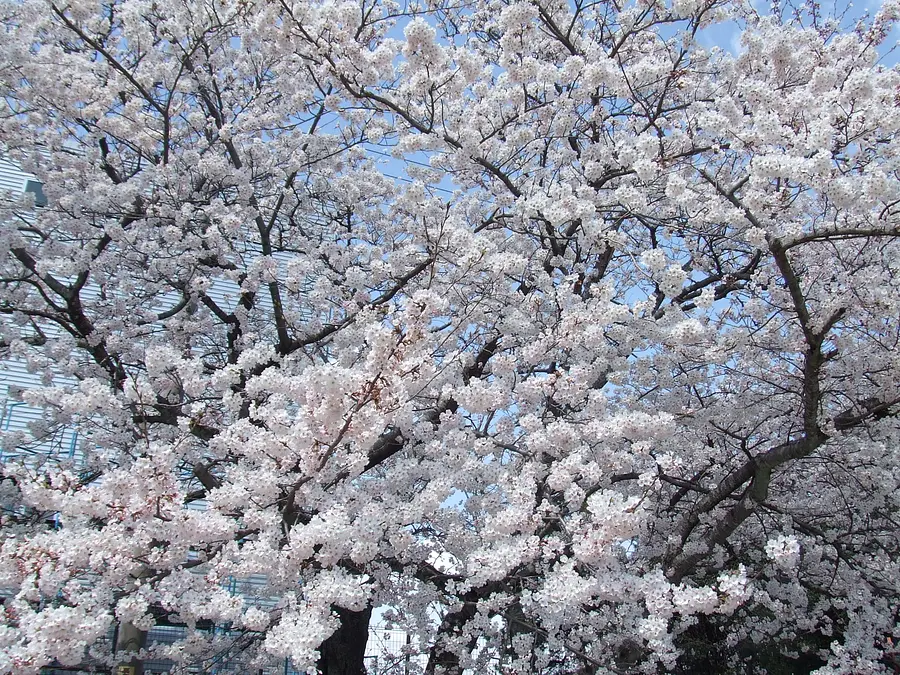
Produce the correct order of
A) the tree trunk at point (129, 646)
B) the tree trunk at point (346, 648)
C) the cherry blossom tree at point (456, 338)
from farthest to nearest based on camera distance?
the tree trunk at point (346, 648) < the tree trunk at point (129, 646) < the cherry blossom tree at point (456, 338)

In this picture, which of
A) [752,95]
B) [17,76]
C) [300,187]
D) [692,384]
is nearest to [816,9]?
[752,95]

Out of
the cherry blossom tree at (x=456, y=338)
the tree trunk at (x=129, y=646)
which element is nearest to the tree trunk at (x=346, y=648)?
the cherry blossom tree at (x=456, y=338)

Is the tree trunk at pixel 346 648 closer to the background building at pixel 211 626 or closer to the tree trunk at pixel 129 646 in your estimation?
the background building at pixel 211 626

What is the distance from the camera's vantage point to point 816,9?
23.1ft

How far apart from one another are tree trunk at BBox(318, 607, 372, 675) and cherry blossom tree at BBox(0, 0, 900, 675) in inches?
1.7

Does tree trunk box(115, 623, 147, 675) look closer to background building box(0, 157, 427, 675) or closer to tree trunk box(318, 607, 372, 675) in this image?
background building box(0, 157, 427, 675)

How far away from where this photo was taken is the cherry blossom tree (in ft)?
13.7

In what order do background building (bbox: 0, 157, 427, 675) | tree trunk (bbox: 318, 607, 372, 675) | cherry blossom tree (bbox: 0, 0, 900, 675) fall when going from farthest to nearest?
tree trunk (bbox: 318, 607, 372, 675) < background building (bbox: 0, 157, 427, 675) < cherry blossom tree (bbox: 0, 0, 900, 675)

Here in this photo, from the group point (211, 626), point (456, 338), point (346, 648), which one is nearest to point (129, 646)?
point (211, 626)

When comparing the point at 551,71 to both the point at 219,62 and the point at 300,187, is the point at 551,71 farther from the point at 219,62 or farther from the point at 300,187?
the point at 219,62

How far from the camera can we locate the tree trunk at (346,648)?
6.86 meters

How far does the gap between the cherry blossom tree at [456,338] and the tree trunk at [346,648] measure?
0.14 feet

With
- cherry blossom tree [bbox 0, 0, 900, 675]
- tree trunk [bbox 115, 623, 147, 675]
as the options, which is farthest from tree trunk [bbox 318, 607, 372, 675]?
tree trunk [bbox 115, 623, 147, 675]

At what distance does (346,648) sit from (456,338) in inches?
127
